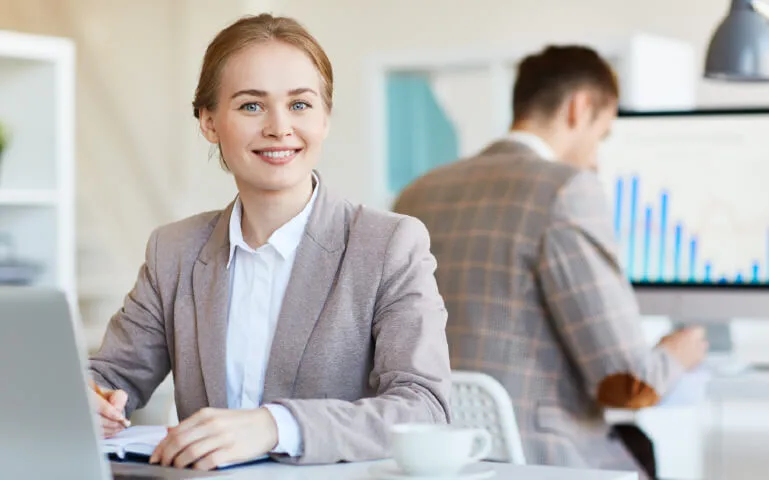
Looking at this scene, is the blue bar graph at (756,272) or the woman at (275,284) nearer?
the woman at (275,284)

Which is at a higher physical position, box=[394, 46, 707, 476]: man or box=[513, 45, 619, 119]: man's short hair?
box=[513, 45, 619, 119]: man's short hair

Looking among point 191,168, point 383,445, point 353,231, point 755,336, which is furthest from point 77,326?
point 191,168

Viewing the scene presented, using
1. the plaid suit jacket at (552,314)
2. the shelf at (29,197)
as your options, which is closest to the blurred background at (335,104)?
the shelf at (29,197)

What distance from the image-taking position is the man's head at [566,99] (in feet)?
8.89

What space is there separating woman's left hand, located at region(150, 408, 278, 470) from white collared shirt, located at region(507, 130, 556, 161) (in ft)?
4.42

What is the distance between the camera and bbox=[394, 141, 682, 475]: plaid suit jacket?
229cm

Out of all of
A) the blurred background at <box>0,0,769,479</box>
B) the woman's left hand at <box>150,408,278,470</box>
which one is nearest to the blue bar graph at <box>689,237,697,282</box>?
the blurred background at <box>0,0,769,479</box>

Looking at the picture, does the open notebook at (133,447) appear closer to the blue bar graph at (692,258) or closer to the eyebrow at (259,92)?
the eyebrow at (259,92)

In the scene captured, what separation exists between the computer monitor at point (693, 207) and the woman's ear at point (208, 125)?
1.73 metres

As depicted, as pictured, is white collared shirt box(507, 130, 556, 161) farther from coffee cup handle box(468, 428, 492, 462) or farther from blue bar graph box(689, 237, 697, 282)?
coffee cup handle box(468, 428, 492, 462)

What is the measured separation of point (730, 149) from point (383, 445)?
1984 mm

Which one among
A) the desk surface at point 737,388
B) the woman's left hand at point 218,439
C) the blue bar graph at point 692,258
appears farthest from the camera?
the blue bar graph at point 692,258

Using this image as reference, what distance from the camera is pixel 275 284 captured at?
1630 mm

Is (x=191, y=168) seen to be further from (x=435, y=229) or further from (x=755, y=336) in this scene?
(x=435, y=229)
